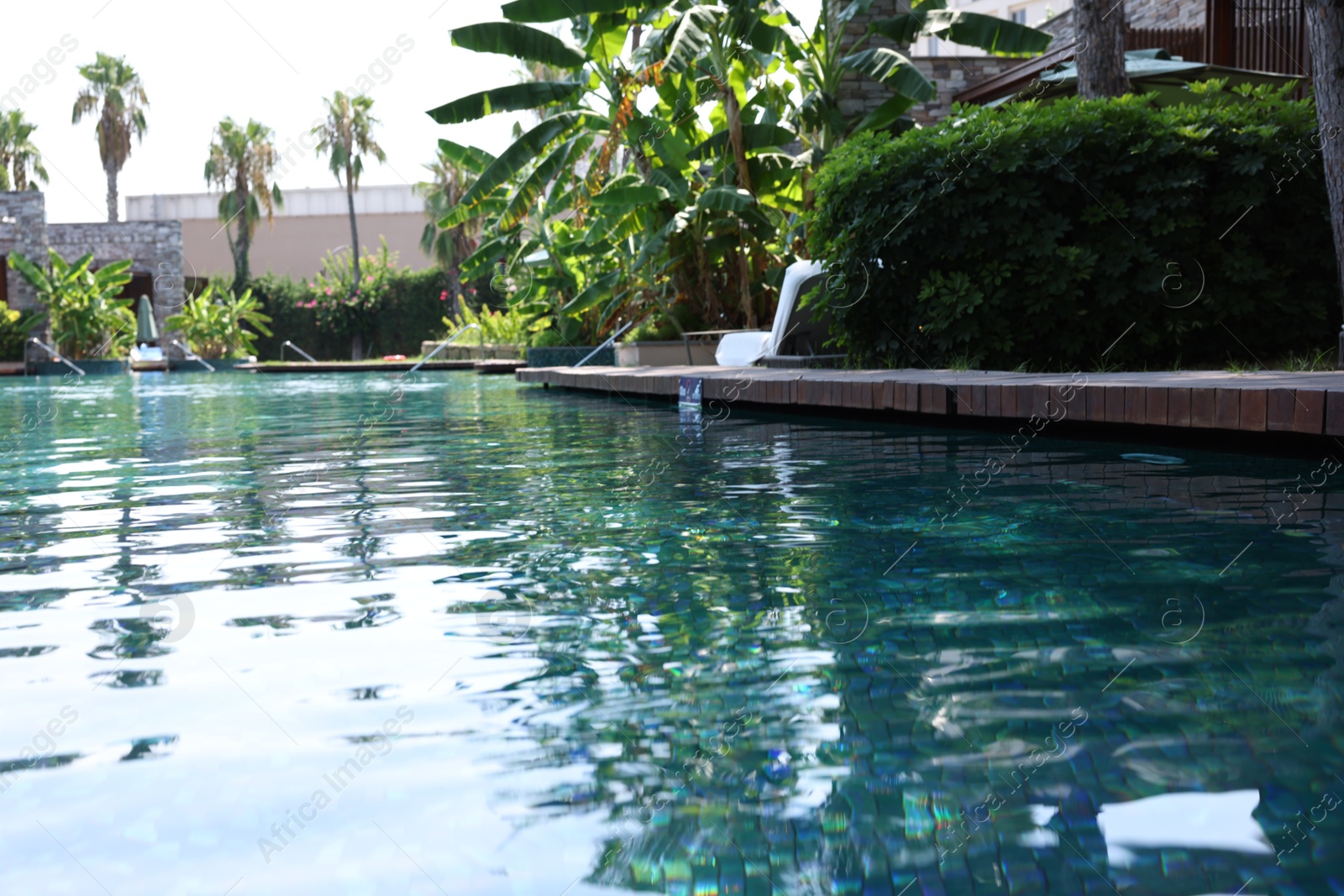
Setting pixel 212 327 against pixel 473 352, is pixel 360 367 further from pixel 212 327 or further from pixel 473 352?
pixel 212 327

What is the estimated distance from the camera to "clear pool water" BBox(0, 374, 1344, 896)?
66.3 inches

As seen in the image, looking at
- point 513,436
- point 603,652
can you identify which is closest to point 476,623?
point 603,652

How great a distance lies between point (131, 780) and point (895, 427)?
243 inches

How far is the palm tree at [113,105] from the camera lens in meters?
41.1

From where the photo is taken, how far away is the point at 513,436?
8000 millimetres

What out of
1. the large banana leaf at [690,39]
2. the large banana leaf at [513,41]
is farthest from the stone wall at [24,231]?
the large banana leaf at [690,39]

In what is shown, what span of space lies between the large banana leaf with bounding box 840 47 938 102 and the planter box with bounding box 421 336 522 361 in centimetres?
1397

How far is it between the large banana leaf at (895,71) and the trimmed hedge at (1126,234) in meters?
3.51

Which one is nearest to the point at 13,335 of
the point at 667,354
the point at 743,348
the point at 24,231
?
the point at 24,231

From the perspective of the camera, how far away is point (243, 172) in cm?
4031

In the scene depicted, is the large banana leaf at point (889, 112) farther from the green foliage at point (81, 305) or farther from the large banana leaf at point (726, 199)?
the green foliage at point (81, 305)

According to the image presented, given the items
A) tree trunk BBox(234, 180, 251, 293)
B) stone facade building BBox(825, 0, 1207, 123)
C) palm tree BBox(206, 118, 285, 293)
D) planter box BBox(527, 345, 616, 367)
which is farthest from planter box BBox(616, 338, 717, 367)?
palm tree BBox(206, 118, 285, 293)

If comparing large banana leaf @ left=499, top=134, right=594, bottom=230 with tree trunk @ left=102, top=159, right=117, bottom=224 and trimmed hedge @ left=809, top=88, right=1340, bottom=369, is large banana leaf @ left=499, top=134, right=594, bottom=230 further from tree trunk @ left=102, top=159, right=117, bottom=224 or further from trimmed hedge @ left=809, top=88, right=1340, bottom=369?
tree trunk @ left=102, top=159, right=117, bottom=224

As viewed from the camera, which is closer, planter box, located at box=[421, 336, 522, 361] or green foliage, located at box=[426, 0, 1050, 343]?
green foliage, located at box=[426, 0, 1050, 343]
